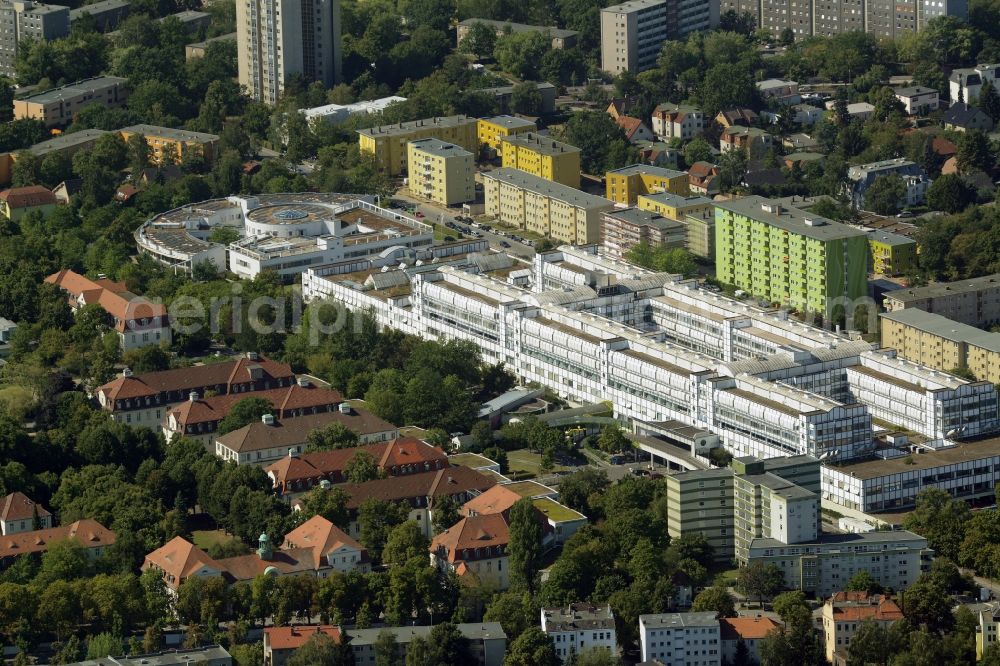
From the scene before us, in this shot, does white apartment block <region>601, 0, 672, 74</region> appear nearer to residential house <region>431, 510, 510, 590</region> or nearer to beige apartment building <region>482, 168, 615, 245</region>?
beige apartment building <region>482, 168, 615, 245</region>

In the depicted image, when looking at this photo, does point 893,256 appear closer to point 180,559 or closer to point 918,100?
point 918,100

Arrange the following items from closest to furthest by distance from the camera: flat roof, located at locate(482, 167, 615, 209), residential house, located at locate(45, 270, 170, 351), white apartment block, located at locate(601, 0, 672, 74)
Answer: residential house, located at locate(45, 270, 170, 351) < flat roof, located at locate(482, 167, 615, 209) < white apartment block, located at locate(601, 0, 672, 74)

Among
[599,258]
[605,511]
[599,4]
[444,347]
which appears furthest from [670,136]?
[605,511]

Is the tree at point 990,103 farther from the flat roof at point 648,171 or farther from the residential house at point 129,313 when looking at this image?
the residential house at point 129,313

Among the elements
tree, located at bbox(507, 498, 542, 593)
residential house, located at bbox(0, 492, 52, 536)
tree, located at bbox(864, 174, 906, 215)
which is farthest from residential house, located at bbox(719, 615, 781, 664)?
tree, located at bbox(864, 174, 906, 215)

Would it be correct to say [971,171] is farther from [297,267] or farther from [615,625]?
[615,625]

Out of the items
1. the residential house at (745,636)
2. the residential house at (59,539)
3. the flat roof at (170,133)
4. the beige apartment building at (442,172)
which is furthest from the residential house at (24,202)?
the residential house at (745,636)
